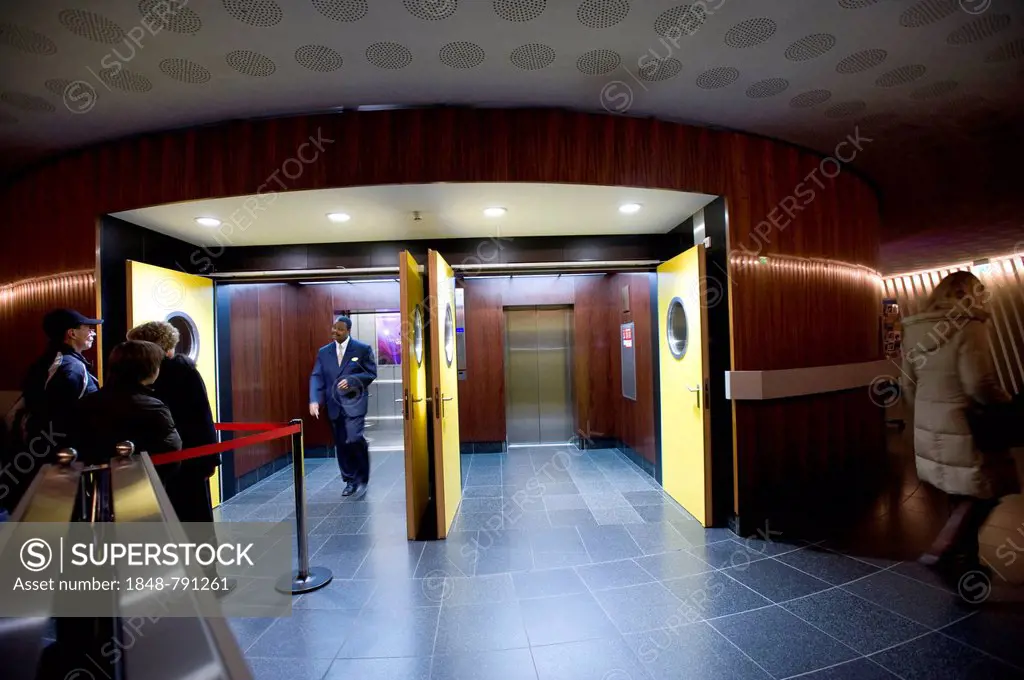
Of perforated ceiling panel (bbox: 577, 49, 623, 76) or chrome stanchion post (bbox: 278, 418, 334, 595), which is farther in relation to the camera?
chrome stanchion post (bbox: 278, 418, 334, 595)

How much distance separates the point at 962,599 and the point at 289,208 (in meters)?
5.00

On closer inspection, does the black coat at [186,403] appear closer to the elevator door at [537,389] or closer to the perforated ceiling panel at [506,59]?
the perforated ceiling panel at [506,59]

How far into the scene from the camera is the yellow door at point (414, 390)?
335cm

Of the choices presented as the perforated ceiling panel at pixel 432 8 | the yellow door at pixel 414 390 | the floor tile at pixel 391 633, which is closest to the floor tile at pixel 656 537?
the floor tile at pixel 391 633

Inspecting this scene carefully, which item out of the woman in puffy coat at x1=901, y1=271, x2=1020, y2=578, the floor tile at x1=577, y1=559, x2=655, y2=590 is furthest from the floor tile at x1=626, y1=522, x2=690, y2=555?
the woman in puffy coat at x1=901, y1=271, x2=1020, y2=578

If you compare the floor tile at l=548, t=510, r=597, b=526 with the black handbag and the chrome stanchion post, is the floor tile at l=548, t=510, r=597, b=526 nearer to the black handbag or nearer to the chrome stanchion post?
the chrome stanchion post

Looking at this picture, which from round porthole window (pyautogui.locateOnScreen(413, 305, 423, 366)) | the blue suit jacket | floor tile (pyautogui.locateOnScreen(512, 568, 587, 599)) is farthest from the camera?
the blue suit jacket

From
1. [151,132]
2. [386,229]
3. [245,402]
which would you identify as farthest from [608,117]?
[245,402]

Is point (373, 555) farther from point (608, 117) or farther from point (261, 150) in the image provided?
point (608, 117)

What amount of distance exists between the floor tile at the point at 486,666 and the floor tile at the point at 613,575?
75cm

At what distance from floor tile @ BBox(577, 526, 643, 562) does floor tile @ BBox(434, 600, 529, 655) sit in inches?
34.0

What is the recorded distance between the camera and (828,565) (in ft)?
9.37

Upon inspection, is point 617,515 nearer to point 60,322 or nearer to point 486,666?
point 486,666

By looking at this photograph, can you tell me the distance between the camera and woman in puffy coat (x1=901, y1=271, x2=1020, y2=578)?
2535 millimetres
